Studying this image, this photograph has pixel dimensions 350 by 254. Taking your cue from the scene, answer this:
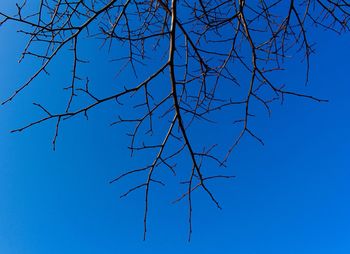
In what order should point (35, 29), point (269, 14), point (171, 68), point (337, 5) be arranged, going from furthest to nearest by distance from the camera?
point (269, 14) < point (337, 5) < point (35, 29) < point (171, 68)

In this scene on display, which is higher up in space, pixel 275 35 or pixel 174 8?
pixel 275 35

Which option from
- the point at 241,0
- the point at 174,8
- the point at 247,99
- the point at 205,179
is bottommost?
the point at 205,179

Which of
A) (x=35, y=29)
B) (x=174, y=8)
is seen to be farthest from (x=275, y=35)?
(x=35, y=29)

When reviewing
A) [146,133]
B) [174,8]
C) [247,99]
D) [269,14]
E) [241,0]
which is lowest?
[146,133]

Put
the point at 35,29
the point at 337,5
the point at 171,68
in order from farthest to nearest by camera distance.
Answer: the point at 337,5 < the point at 35,29 < the point at 171,68

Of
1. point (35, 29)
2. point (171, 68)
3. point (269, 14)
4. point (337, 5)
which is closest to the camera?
point (171, 68)

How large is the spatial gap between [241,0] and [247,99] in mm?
626

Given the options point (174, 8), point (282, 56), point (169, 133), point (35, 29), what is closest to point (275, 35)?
point (282, 56)

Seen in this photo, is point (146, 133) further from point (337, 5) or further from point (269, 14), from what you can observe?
point (337, 5)

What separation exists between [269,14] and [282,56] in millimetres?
378

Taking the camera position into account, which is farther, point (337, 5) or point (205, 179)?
point (337, 5)

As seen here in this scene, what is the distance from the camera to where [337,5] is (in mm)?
2830

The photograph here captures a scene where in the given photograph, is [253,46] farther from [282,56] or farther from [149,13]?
[149,13]

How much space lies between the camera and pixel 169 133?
245 centimetres
